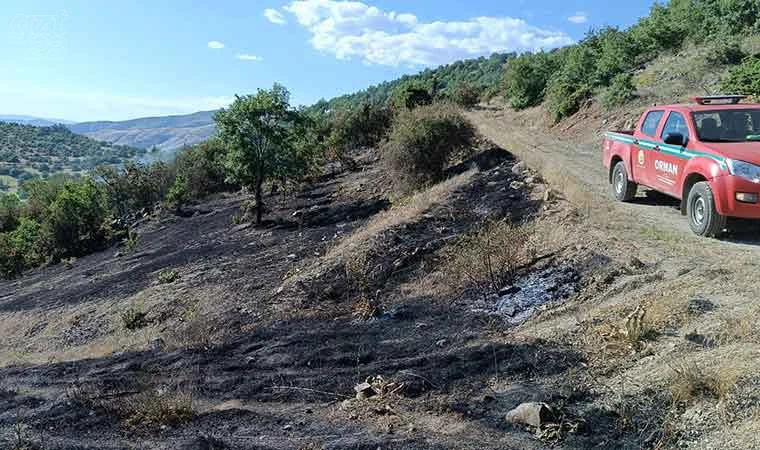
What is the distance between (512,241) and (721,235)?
2900 mm

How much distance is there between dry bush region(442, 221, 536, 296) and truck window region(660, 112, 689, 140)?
103 inches

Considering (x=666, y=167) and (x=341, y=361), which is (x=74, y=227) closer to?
(x=341, y=361)

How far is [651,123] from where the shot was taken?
9.31 metres

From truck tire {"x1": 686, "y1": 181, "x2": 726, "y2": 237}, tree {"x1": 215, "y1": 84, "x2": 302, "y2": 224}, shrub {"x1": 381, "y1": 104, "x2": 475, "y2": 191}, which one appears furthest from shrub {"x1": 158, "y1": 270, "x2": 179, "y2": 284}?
truck tire {"x1": 686, "y1": 181, "x2": 726, "y2": 237}

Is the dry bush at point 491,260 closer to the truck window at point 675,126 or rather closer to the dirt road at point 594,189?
the dirt road at point 594,189

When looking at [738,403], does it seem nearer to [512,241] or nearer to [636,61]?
[512,241]

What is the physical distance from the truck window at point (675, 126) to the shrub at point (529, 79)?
98.0 ft

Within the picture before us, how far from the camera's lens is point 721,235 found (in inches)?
294

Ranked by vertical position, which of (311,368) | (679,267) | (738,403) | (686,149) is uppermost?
(686,149)

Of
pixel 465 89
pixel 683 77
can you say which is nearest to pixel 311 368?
pixel 683 77

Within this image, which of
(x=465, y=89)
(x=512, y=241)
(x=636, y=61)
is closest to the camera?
(x=512, y=241)

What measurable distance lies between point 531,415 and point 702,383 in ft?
4.13

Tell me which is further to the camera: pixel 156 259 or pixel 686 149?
pixel 156 259

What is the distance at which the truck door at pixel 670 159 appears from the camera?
8.01 metres
